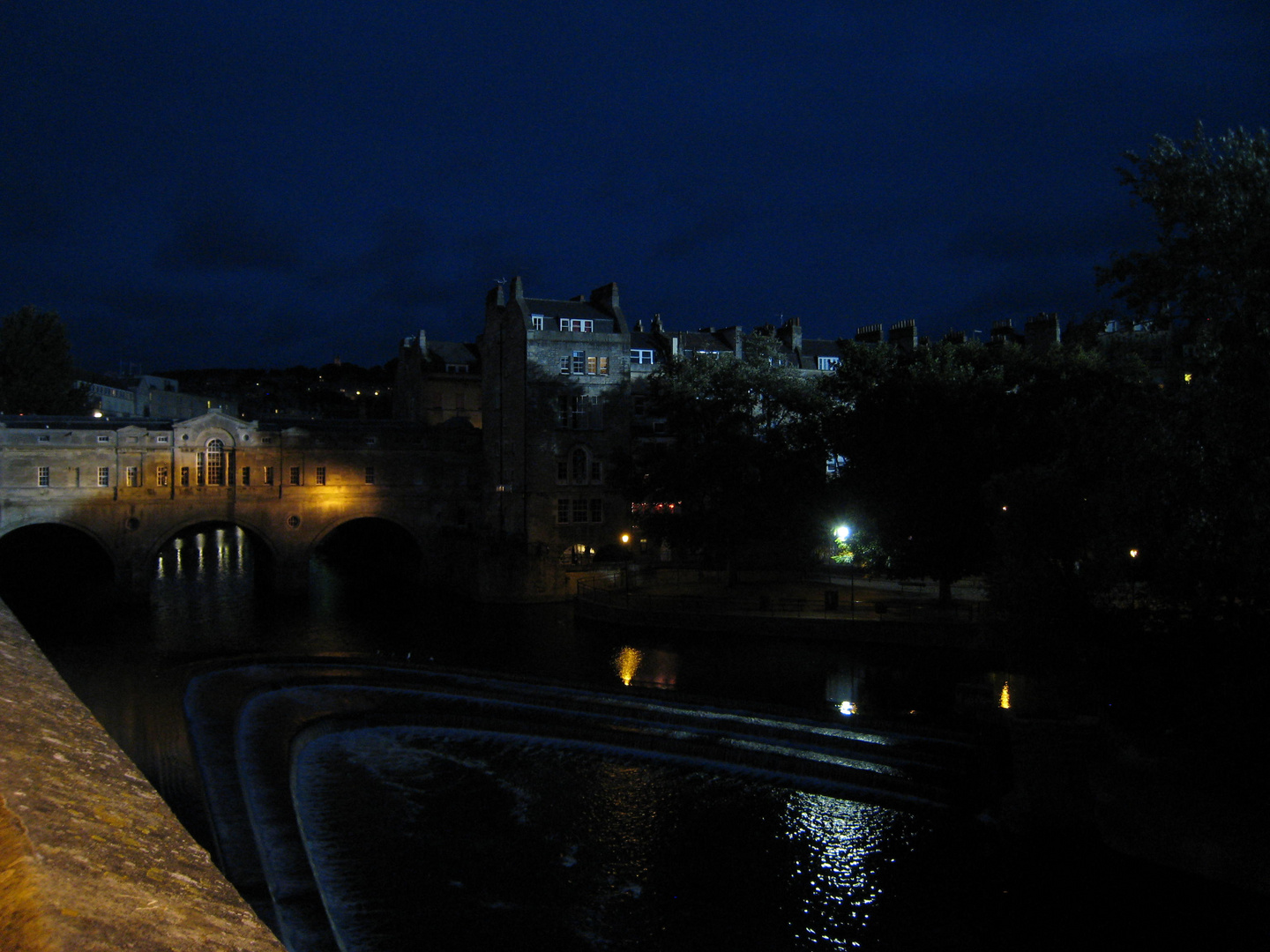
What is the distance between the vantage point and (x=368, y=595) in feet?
178

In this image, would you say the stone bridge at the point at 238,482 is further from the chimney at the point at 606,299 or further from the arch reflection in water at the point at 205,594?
the chimney at the point at 606,299

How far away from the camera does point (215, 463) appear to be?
52.8 meters

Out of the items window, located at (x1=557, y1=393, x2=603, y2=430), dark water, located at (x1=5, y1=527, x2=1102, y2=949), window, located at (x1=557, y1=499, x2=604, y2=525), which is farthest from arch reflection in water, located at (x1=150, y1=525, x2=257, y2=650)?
window, located at (x1=557, y1=393, x2=603, y2=430)

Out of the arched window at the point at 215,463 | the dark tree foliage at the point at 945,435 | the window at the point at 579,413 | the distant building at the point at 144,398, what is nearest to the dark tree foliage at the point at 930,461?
the dark tree foliage at the point at 945,435

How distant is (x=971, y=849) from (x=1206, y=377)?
10141 mm

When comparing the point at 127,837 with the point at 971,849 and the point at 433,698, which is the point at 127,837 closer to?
the point at 971,849

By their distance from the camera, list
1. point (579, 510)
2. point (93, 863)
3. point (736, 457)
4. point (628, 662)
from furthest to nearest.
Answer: point (579, 510)
point (736, 457)
point (628, 662)
point (93, 863)

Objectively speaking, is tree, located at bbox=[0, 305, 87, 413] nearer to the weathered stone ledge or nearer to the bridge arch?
the bridge arch

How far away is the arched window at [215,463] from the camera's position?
5256 centimetres

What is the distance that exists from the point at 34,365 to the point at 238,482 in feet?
103

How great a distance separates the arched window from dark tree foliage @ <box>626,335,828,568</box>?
2353cm

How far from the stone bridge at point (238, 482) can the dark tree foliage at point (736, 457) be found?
45.1ft

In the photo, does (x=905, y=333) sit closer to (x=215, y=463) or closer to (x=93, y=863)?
(x=215, y=463)

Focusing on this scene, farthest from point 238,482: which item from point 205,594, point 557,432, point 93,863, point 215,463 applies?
point 93,863
